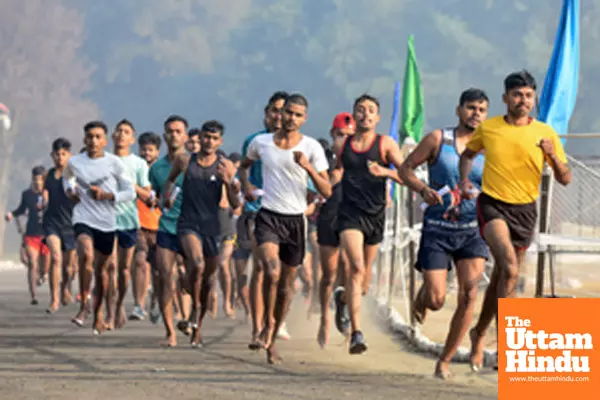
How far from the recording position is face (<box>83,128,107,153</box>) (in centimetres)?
1460

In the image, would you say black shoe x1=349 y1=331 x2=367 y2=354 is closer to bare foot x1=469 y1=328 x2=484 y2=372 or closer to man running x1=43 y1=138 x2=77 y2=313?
bare foot x1=469 y1=328 x2=484 y2=372

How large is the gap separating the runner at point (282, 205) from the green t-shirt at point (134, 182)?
10.1 feet

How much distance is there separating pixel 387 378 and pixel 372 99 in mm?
2740

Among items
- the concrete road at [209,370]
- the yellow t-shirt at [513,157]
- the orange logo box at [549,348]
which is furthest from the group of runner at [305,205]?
the orange logo box at [549,348]

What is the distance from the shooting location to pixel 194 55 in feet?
471

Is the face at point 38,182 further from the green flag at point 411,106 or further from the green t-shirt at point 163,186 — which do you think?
the green t-shirt at point 163,186

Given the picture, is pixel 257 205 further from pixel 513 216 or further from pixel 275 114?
pixel 513 216

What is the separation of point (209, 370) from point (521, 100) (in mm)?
3086

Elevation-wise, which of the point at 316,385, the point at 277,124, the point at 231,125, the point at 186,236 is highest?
the point at 231,125

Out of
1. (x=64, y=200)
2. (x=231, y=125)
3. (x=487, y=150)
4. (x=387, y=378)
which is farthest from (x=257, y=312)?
(x=231, y=125)

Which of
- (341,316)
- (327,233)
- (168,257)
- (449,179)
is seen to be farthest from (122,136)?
(449,179)

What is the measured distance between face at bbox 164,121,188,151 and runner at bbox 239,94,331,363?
2.68 m

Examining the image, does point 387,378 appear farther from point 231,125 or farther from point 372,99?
point 231,125

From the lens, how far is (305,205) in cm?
1216
